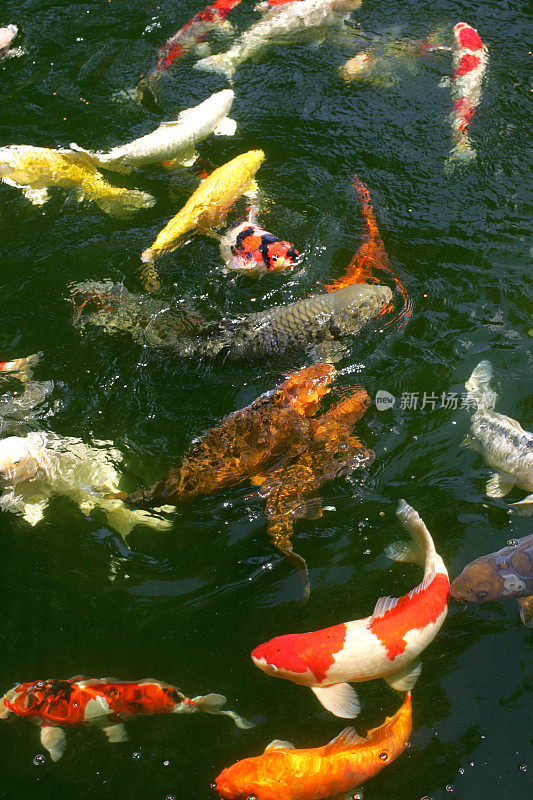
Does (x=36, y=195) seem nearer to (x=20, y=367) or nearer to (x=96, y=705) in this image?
(x=20, y=367)

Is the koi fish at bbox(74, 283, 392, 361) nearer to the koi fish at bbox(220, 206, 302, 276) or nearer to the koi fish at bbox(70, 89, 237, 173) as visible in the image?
the koi fish at bbox(220, 206, 302, 276)

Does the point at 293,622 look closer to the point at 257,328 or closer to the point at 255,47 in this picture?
the point at 257,328

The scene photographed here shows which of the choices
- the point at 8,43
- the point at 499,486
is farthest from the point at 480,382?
the point at 8,43

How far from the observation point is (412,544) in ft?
13.4

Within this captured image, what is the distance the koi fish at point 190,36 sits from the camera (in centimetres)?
795

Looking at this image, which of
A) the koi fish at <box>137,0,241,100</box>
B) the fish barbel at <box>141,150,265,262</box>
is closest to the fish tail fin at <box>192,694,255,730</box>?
the fish barbel at <box>141,150,265,262</box>

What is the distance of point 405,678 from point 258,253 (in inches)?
139

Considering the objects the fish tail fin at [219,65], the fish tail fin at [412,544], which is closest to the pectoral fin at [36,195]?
the fish tail fin at [219,65]

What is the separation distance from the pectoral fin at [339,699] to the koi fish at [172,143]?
5.33m

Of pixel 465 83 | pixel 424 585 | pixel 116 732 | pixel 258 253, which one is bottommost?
pixel 116 732

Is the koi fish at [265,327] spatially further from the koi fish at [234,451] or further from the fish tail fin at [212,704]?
the fish tail fin at [212,704]

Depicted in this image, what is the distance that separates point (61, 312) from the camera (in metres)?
5.67

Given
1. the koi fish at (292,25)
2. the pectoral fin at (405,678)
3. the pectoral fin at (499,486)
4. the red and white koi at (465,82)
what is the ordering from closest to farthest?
the pectoral fin at (405,678) → the pectoral fin at (499,486) → the red and white koi at (465,82) → the koi fish at (292,25)

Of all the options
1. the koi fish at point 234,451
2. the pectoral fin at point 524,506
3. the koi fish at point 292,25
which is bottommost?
the pectoral fin at point 524,506
